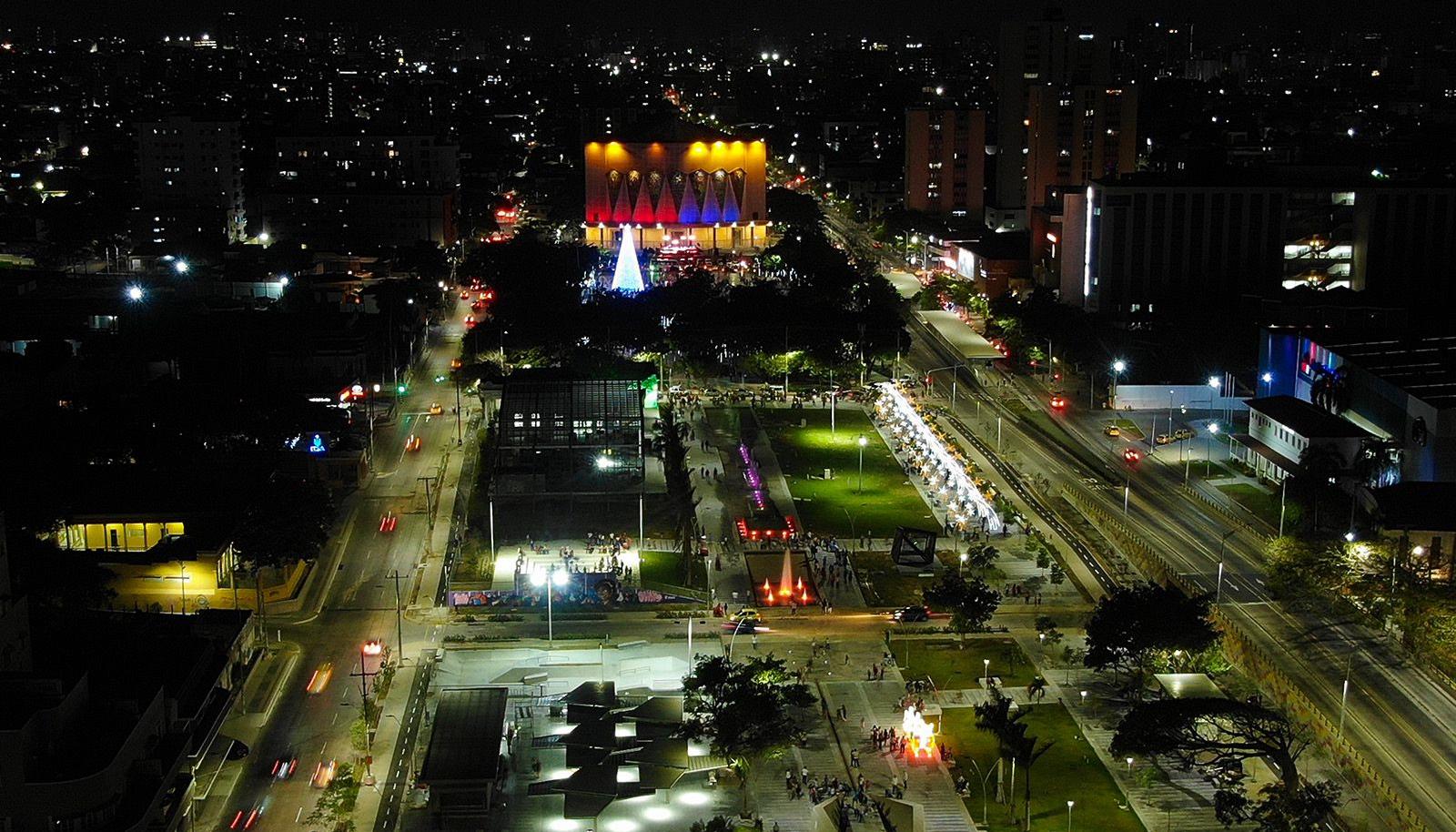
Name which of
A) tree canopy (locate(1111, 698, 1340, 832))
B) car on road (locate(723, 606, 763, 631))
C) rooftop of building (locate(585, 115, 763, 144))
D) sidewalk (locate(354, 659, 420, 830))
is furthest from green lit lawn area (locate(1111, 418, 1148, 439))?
rooftop of building (locate(585, 115, 763, 144))

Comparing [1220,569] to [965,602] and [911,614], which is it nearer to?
[965,602]

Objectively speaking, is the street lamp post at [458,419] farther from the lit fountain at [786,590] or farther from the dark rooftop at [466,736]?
the dark rooftop at [466,736]

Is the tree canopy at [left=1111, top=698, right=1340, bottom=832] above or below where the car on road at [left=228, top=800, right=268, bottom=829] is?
above

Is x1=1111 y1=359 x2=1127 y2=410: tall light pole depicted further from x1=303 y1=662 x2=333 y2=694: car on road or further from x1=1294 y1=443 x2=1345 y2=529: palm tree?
x1=303 y1=662 x2=333 y2=694: car on road

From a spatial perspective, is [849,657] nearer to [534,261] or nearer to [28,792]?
[28,792]

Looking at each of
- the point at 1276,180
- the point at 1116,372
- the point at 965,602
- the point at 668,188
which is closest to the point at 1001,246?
the point at 1276,180

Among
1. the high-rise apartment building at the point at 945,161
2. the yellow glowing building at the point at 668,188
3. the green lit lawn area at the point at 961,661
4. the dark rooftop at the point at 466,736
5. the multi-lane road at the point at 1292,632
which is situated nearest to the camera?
the dark rooftop at the point at 466,736

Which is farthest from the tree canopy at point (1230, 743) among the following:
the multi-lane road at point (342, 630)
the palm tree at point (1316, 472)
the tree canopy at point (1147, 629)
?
the multi-lane road at point (342, 630)
